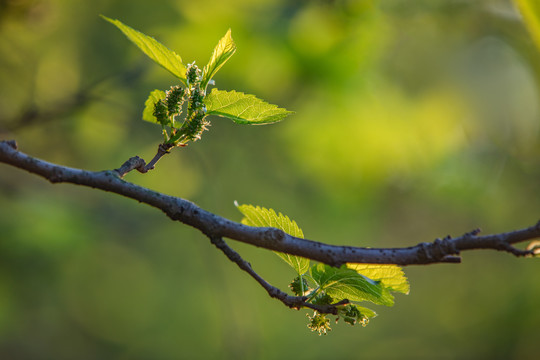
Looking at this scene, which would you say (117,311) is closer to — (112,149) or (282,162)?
(112,149)

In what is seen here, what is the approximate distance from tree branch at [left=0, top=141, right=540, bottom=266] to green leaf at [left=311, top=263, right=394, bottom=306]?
59mm

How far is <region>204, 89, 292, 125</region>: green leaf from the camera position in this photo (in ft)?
2.58

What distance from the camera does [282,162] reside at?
343 cm

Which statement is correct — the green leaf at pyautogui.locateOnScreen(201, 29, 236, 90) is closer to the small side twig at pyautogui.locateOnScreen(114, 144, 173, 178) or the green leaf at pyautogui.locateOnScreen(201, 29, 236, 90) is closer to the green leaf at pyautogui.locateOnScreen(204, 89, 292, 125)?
the green leaf at pyautogui.locateOnScreen(204, 89, 292, 125)

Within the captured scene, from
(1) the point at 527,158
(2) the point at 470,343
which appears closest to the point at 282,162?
(1) the point at 527,158

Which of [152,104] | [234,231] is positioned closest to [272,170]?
[152,104]

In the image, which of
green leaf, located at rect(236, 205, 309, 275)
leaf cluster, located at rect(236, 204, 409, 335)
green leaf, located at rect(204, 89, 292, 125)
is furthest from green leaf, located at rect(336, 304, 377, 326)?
green leaf, located at rect(204, 89, 292, 125)

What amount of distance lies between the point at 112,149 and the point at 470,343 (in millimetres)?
5528

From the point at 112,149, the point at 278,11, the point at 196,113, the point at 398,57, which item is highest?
the point at 398,57

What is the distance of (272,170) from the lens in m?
3.84

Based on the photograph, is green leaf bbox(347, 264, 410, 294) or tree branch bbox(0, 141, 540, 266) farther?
green leaf bbox(347, 264, 410, 294)

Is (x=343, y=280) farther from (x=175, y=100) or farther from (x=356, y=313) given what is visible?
(x=175, y=100)

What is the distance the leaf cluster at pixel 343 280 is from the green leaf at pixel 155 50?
0.27 metres

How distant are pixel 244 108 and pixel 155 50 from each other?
18cm
